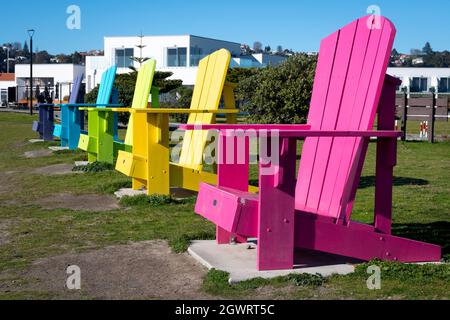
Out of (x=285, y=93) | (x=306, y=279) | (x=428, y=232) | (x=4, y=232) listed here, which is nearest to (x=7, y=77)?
(x=285, y=93)

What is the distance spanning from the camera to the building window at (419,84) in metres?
66.9

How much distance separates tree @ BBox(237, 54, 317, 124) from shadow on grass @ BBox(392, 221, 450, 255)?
8382mm

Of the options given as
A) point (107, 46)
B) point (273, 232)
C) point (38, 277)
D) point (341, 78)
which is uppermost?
point (107, 46)

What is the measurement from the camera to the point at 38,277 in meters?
4.75

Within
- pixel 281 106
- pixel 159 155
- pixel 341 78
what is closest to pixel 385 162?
pixel 341 78

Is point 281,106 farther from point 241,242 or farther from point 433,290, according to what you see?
point 433,290

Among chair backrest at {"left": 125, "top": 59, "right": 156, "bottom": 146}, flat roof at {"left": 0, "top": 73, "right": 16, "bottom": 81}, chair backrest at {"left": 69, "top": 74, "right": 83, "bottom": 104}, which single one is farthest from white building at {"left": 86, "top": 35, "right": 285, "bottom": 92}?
chair backrest at {"left": 125, "top": 59, "right": 156, "bottom": 146}

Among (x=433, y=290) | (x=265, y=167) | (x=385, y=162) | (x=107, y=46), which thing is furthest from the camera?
(x=107, y=46)

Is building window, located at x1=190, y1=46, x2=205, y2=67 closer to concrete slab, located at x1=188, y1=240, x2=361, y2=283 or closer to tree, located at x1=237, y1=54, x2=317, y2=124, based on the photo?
tree, located at x1=237, y1=54, x2=317, y2=124

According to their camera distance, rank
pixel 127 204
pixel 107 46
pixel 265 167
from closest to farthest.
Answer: pixel 265 167
pixel 127 204
pixel 107 46

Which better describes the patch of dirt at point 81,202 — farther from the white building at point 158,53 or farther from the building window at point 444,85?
the building window at point 444,85

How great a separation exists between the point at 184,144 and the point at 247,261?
4090mm

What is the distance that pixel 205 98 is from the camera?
8.73m

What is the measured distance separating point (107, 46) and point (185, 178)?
53364 mm
